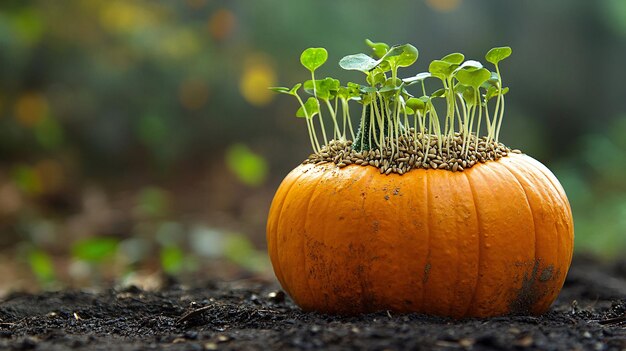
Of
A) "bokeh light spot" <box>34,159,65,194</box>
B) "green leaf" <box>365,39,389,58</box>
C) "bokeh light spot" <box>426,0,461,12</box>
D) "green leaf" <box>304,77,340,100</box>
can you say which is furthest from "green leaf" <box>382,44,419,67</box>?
"bokeh light spot" <box>426,0,461,12</box>

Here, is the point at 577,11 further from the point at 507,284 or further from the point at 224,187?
the point at 507,284

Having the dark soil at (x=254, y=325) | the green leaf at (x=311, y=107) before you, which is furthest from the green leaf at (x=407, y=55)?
the dark soil at (x=254, y=325)

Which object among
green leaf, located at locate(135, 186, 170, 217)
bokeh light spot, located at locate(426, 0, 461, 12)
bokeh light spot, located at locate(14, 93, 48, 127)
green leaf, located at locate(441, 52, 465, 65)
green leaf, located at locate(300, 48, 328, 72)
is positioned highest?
bokeh light spot, located at locate(426, 0, 461, 12)

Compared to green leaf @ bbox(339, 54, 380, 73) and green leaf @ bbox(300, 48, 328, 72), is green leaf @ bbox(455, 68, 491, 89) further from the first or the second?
green leaf @ bbox(300, 48, 328, 72)

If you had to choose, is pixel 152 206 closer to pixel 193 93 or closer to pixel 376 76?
pixel 193 93

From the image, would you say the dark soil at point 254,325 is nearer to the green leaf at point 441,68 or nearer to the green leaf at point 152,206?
the green leaf at point 441,68

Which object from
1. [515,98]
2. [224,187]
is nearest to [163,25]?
[224,187]
